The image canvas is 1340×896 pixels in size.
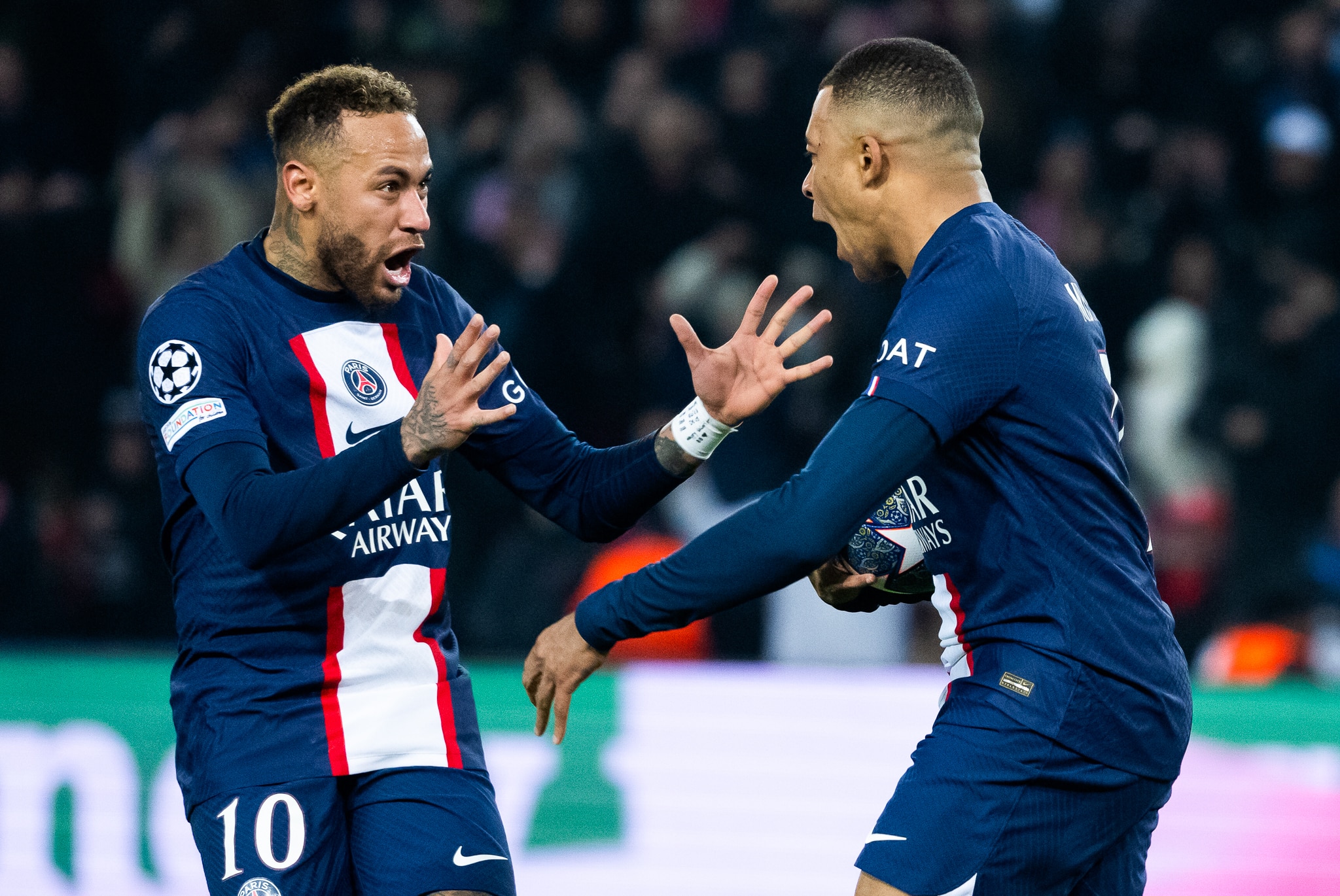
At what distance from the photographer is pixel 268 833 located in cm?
316

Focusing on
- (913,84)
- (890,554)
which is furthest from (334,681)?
(913,84)

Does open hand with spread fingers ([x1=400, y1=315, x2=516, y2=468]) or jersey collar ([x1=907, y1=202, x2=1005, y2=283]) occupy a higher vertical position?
jersey collar ([x1=907, y1=202, x2=1005, y2=283])

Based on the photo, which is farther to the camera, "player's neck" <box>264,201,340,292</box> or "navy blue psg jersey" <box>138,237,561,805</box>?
"player's neck" <box>264,201,340,292</box>

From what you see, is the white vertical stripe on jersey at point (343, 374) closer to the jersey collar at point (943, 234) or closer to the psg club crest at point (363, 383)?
the psg club crest at point (363, 383)

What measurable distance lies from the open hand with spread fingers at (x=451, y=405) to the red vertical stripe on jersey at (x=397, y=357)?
0.46 metres

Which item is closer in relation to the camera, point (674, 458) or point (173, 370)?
point (173, 370)

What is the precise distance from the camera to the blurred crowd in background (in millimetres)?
7098

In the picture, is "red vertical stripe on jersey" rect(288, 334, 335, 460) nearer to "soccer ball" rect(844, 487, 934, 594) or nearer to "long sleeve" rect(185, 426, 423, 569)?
"long sleeve" rect(185, 426, 423, 569)

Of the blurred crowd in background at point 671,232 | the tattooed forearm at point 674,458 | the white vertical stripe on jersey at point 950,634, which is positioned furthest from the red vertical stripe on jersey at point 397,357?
the blurred crowd in background at point 671,232

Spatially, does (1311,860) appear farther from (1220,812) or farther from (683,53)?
(683,53)

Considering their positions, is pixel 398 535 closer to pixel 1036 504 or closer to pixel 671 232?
pixel 1036 504

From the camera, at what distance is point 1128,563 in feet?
9.76

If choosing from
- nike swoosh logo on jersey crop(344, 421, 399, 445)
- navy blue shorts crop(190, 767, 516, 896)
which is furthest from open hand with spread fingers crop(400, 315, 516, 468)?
navy blue shorts crop(190, 767, 516, 896)

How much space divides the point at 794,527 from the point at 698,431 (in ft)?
2.56
